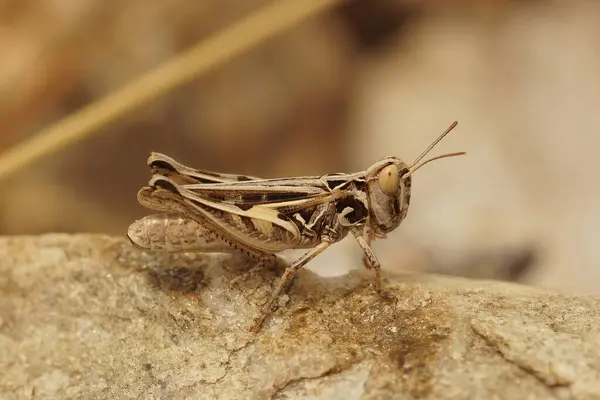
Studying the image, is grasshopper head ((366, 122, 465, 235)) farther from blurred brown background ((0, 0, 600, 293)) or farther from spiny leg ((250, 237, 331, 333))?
blurred brown background ((0, 0, 600, 293))

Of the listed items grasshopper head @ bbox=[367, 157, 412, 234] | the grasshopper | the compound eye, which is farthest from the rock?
the compound eye

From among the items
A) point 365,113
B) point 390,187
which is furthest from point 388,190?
point 365,113

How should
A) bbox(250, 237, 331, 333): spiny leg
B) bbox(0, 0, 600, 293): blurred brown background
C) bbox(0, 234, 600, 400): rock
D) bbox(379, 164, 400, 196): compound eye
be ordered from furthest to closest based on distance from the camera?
bbox(0, 0, 600, 293): blurred brown background → bbox(379, 164, 400, 196): compound eye → bbox(250, 237, 331, 333): spiny leg → bbox(0, 234, 600, 400): rock

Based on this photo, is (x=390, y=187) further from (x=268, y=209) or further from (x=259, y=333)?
(x=259, y=333)

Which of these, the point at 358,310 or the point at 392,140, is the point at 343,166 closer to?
the point at 392,140

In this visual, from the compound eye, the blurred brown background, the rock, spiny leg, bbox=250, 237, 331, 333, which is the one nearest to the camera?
the rock

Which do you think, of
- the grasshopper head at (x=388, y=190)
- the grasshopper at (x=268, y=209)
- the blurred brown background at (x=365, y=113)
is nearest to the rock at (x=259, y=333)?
the grasshopper at (x=268, y=209)

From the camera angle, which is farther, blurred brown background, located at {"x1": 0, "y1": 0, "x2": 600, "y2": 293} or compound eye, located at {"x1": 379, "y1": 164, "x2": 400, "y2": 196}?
blurred brown background, located at {"x1": 0, "y1": 0, "x2": 600, "y2": 293}

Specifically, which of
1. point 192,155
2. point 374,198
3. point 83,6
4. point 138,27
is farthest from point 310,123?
point 374,198

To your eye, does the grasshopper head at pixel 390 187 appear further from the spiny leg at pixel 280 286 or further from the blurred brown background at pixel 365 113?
the blurred brown background at pixel 365 113
